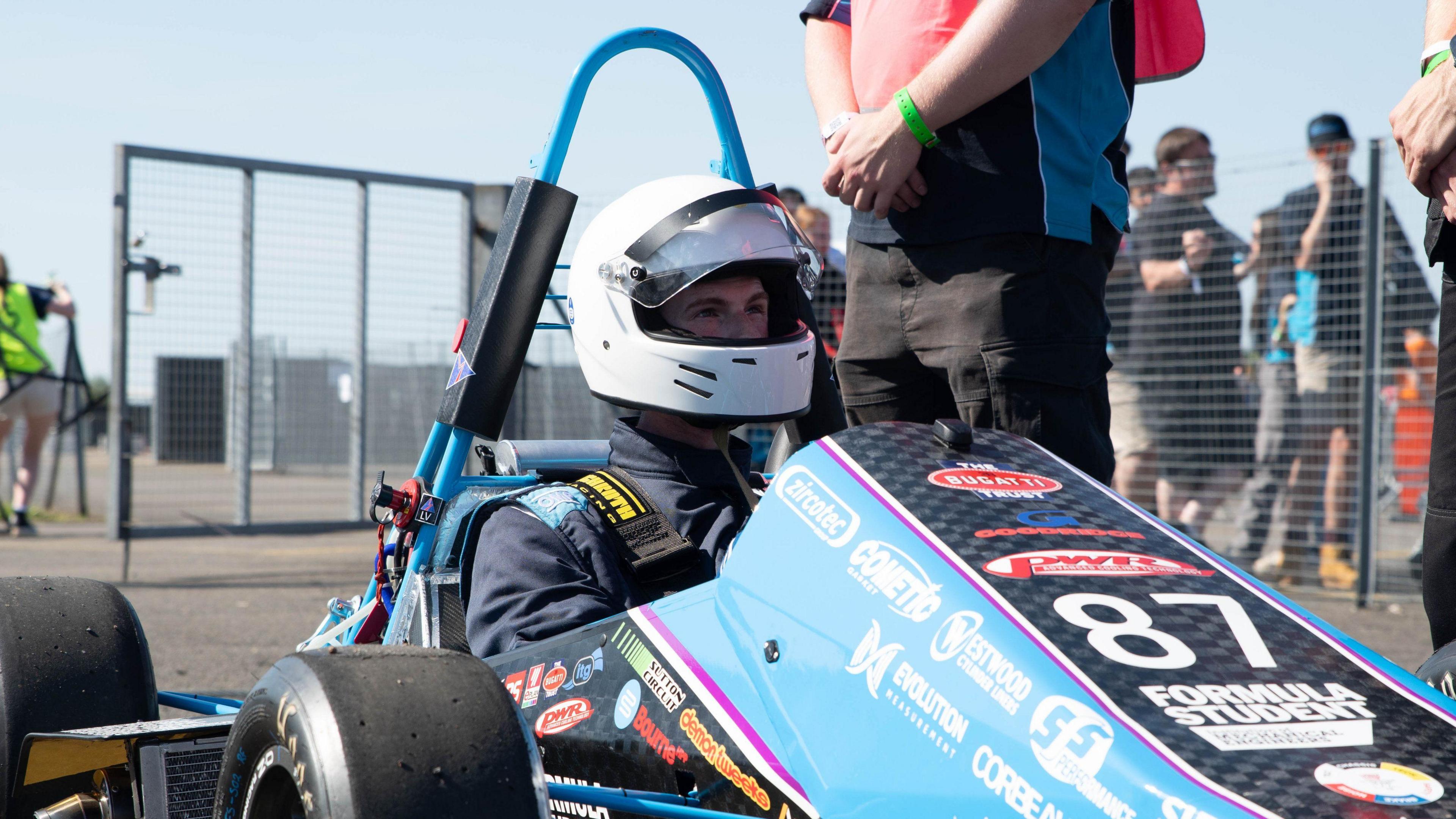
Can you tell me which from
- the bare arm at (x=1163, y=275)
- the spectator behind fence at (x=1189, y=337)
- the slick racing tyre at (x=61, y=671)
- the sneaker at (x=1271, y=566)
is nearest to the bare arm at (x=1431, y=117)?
the slick racing tyre at (x=61, y=671)

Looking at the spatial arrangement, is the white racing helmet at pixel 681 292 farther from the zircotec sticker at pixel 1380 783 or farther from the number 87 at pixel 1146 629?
the zircotec sticker at pixel 1380 783

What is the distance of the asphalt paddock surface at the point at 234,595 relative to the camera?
4797mm

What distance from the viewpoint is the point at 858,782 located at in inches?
52.9

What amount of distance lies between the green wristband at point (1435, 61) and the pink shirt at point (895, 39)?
2.47 feet

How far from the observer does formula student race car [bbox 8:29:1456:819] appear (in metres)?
1.21

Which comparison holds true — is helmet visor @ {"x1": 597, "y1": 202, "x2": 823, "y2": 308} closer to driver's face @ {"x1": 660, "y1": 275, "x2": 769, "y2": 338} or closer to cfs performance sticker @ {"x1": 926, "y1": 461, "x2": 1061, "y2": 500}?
driver's face @ {"x1": 660, "y1": 275, "x2": 769, "y2": 338}

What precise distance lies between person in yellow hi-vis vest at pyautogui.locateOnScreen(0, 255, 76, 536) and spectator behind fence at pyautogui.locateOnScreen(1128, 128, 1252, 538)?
7.54 m

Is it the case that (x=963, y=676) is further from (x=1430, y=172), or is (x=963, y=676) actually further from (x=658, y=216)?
(x=1430, y=172)

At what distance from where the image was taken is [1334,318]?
6.88m

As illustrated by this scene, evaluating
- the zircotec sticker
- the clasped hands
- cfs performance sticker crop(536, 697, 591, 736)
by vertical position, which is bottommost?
cfs performance sticker crop(536, 697, 591, 736)

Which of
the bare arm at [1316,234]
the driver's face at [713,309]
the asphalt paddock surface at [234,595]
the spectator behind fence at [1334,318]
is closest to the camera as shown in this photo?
the driver's face at [713,309]

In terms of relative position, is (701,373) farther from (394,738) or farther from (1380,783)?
(1380,783)

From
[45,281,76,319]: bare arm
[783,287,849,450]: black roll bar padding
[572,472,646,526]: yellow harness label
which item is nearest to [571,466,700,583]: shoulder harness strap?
[572,472,646,526]: yellow harness label

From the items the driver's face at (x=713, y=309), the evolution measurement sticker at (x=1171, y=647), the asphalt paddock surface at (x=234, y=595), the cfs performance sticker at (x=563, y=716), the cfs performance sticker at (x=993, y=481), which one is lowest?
the asphalt paddock surface at (x=234, y=595)
